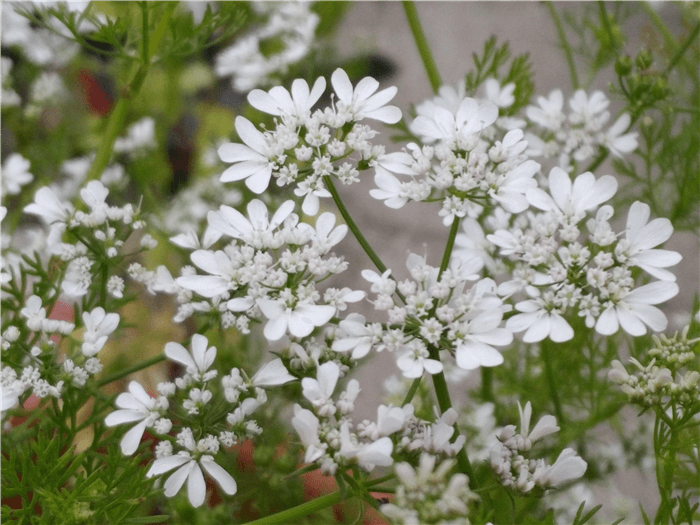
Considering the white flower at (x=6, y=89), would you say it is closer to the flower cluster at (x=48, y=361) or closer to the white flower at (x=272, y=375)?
the flower cluster at (x=48, y=361)

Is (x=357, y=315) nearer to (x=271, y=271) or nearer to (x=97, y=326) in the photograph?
(x=271, y=271)

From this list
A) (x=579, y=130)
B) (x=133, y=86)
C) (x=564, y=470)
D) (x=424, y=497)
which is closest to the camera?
(x=424, y=497)

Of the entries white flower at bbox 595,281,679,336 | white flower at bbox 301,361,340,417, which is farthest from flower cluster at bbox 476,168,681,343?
white flower at bbox 301,361,340,417

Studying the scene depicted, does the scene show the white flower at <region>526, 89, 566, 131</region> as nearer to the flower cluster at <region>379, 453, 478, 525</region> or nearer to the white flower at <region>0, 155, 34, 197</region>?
the flower cluster at <region>379, 453, 478, 525</region>

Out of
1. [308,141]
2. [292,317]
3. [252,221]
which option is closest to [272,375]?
Answer: [292,317]

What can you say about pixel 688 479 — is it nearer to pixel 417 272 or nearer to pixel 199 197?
pixel 417 272
